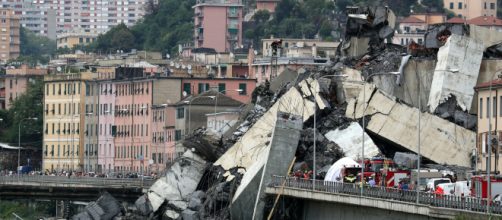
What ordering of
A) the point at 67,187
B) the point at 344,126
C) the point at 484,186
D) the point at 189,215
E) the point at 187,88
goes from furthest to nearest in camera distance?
the point at 187,88 < the point at 67,187 < the point at 189,215 < the point at 344,126 < the point at 484,186

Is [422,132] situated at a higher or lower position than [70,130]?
lower

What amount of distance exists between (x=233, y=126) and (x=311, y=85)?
14.9 meters

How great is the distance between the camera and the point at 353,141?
111 m

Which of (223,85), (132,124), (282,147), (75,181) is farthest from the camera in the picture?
(223,85)

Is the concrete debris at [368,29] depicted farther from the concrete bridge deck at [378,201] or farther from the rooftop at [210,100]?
the rooftop at [210,100]

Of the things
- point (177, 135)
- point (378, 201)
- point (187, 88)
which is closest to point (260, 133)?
point (378, 201)

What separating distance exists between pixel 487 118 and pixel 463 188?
20.3 meters

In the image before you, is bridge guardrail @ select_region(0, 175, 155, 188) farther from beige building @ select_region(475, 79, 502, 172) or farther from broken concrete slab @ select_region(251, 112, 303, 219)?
beige building @ select_region(475, 79, 502, 172)

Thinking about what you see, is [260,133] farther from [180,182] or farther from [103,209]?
[103,209]

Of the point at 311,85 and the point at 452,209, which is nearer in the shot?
the point at 452,209

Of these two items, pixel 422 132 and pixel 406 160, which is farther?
pixel 422 132

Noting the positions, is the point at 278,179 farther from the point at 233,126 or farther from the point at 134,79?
the point at 134,79

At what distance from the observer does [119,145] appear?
188250mm

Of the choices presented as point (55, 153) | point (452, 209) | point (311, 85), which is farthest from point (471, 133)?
point (55, 153)
